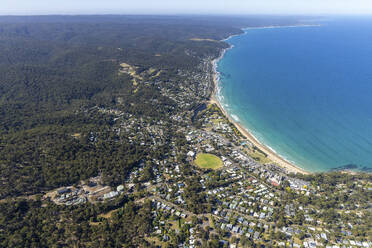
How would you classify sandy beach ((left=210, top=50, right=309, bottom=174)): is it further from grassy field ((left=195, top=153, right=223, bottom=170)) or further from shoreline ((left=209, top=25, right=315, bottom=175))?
grassy field ((left=195, top=153, right=223, bottom=170))

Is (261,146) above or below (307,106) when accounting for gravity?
below

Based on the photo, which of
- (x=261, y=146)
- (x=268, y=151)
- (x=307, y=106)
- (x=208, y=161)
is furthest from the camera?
(x=307, y=106)

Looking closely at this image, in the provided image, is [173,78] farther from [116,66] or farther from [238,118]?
[238,118]

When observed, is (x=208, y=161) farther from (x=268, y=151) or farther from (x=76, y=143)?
(x=76, y=143)

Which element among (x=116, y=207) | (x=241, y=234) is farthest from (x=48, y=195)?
(x=241, y=234)

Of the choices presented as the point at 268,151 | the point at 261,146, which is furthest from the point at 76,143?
the point at 268,151

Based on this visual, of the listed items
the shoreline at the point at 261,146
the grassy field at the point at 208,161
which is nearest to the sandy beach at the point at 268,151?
the shoreline at the point at 261,146

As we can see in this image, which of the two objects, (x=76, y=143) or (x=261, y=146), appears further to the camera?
(x=261, y=146)

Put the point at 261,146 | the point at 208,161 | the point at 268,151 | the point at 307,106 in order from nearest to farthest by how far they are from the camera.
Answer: the point at 208,161
the point at 268,151
the point at 261,146
the point at 307,106

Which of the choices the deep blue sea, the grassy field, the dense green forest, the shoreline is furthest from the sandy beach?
the dense green forest

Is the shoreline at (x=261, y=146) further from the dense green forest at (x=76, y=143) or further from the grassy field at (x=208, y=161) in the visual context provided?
the dense green forest at (x=76, y=143)
